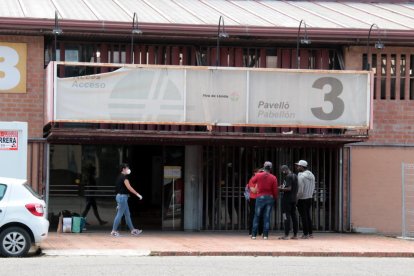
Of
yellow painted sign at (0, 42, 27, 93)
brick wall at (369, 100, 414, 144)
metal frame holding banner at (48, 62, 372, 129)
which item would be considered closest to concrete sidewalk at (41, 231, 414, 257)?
metal frame holding banner at (48, 62, 372, 129)

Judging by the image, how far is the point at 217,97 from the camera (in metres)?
18.5

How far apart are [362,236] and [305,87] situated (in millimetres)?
4054

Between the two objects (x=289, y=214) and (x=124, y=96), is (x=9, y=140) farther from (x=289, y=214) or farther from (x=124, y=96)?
(x=289, y=214)

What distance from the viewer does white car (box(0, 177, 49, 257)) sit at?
47.3 feet

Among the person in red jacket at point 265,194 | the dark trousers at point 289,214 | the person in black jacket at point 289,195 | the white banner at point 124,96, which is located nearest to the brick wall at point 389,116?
the person in black jacket at point 289,195

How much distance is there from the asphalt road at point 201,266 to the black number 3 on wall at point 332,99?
4.61 meters

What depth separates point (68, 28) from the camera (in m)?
19.4

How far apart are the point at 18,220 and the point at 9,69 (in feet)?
20.5

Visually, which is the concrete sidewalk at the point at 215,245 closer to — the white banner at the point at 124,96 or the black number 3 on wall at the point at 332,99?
the white banner at the point at 124,96

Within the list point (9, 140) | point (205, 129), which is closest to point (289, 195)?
point (205, 129)

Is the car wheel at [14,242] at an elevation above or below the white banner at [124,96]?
below

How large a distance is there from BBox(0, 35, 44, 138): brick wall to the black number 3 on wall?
672 cm

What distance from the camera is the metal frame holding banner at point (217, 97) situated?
59.5 ft

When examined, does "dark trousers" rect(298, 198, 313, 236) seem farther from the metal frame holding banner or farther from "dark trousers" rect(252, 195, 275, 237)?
the metal frame holding banner
